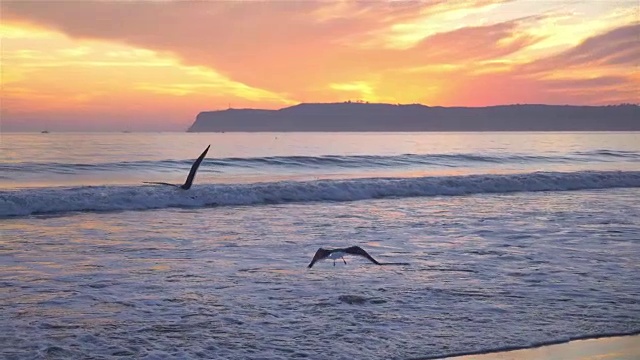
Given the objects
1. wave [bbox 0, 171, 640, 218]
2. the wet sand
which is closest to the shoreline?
the wet sand

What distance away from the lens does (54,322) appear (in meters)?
5.96

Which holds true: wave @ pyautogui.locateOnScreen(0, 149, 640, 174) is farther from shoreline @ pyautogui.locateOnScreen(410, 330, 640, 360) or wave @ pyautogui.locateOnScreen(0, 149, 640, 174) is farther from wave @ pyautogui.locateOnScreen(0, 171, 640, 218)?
shoreline @ pyautogui.locateOnScreen(410, 330, 640, 360)

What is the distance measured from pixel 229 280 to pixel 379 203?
10.7 meters

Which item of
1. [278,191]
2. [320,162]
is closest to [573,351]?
[278,191]

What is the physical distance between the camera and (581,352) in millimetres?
5336

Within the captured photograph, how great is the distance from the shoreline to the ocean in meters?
0.08

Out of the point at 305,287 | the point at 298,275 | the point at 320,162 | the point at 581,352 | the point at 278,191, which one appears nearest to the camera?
the point at 581,352

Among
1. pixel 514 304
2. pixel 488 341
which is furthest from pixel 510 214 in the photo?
pixel 488 341

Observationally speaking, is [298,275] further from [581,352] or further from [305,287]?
[581,352]

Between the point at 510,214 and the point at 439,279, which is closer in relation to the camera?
the point at 439,279

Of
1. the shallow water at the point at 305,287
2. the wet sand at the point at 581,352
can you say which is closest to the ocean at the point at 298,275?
the shallow water at the point at 305,287

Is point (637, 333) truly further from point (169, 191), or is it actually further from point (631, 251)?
point (169, 191)

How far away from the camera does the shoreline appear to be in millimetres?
5211

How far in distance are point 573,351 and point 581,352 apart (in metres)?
0.06
